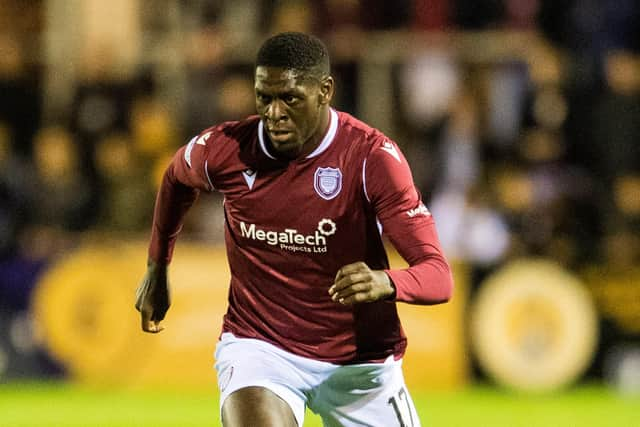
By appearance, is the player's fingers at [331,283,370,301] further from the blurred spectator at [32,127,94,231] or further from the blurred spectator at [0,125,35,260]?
the blurred spectator at [0,125,35,260]

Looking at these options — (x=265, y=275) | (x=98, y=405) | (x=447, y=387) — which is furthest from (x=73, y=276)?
(x=265, y=275)

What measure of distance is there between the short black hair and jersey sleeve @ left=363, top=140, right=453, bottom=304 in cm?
46

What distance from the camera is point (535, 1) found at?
600 inches

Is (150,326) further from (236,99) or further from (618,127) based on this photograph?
(618,127)

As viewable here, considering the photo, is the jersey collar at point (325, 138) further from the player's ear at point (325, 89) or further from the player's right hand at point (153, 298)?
the player's right hand at point (153, 298)

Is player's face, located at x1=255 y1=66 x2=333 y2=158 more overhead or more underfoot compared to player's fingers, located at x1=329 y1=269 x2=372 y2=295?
more overhead

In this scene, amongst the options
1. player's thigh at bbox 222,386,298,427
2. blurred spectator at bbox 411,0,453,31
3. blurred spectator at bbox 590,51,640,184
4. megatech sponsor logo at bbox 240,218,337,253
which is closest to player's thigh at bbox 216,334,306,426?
player's thigh at bbox 222,386,298,427

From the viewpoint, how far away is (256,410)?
541 cm

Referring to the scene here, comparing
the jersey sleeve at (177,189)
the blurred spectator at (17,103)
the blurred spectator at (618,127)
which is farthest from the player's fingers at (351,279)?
the blurred spectator at (17,103)

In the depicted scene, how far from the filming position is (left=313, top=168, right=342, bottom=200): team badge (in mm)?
5703

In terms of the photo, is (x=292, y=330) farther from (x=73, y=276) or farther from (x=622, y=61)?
(x=622, y=61)

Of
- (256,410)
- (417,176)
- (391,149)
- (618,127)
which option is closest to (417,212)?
(391,149)

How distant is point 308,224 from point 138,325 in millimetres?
7224

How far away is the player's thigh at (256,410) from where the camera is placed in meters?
5.35
